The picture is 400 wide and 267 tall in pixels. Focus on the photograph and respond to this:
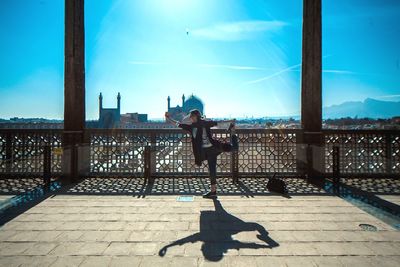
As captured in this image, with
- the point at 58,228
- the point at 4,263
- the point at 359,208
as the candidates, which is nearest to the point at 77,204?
the point at 58,228

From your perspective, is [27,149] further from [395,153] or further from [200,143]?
[395,153]

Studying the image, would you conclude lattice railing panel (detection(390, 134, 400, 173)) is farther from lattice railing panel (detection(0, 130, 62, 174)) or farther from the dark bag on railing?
lattice railing panel (detection(0, 130, 62, 174))

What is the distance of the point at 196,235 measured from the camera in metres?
3.65

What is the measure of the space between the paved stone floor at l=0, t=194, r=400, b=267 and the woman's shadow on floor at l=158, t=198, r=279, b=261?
0.01 metres

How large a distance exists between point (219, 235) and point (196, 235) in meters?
0.32

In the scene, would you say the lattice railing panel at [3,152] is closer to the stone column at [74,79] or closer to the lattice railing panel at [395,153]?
the stone column at [74,79]

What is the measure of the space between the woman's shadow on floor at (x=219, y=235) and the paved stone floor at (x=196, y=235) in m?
0.01

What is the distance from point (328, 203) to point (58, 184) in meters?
6.50

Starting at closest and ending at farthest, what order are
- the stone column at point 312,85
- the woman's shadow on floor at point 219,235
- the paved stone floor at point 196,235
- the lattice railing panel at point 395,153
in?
the paved stone floor at point 196,235
the woman's shadow on floor at point 219,235
the stone column at point 312,85
the lattice railing panel at point 395,153

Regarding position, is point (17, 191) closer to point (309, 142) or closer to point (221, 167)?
point (221, 167)

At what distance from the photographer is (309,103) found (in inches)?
301

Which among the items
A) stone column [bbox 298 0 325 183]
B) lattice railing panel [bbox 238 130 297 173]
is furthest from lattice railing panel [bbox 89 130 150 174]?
stone column [bbox 298 0 325 183]

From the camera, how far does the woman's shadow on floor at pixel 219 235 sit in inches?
127

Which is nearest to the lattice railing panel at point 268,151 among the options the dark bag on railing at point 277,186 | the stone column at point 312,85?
the stone column at point 312,85
